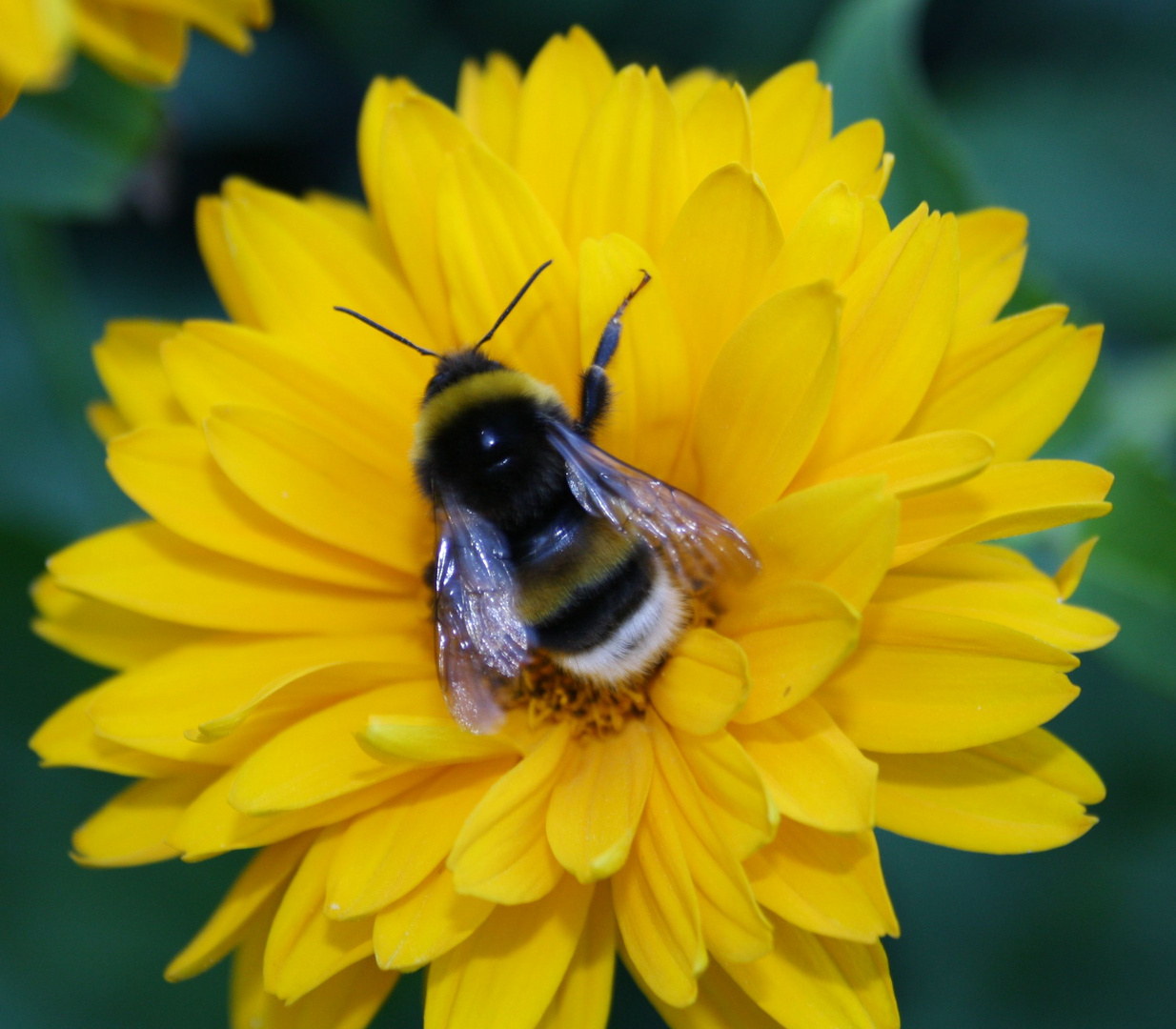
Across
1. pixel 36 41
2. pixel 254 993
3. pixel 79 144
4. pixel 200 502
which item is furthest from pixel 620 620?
pixel 79 144

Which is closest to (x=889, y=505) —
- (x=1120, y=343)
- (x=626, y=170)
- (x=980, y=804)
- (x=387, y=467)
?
(x=980, y=804)

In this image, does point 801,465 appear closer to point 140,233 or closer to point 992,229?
point 992,229

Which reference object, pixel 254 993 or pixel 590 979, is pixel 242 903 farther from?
pixel 590 979

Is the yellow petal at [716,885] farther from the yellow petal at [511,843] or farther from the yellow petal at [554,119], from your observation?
the yellow petal at [554,119]

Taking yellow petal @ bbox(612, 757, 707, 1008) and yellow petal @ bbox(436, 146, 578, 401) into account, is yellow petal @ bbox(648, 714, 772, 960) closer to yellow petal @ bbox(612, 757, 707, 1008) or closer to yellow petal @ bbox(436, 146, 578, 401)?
yellow petal @ bbox(612, 757, 707, 1008)

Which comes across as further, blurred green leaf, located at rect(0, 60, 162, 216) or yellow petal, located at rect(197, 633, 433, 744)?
blurred green leaf, located at rect(0, 60, 162, 216)

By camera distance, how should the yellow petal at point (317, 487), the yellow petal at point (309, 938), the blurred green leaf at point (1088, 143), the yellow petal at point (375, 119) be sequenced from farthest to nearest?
the blurred green leaf at point (1088, 143) < the yellow petal at point (375, 119) < the yellow petal at point (317, 487) < the yellow petal at point (309, 938)

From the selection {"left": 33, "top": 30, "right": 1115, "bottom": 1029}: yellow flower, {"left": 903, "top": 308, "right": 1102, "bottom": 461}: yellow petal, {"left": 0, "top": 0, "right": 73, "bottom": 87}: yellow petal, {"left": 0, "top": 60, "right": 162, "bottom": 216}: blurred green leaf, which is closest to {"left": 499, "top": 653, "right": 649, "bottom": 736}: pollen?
{"left": 33, "top": 30, "right": 1115, "bottom": 1029}: yellow flower

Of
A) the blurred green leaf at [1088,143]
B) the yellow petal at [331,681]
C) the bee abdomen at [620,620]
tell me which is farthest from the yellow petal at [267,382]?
the blurred green leaf at [1088,143]
